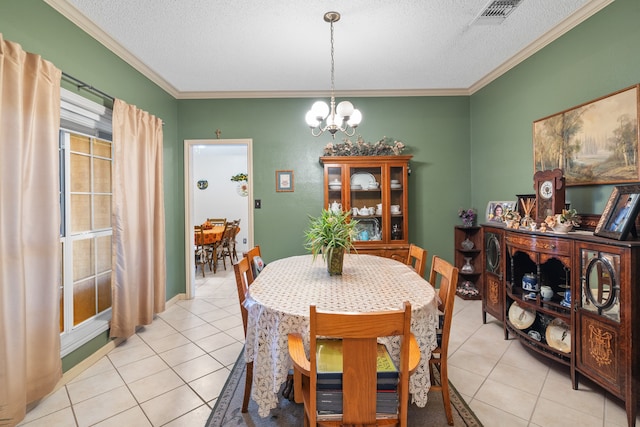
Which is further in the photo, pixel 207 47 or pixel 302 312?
pixel 207 47

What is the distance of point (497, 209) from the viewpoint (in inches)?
127

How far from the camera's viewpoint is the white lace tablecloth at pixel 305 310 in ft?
4.38

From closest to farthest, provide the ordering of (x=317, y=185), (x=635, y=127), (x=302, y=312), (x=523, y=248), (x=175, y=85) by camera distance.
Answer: (x=302, y=312), (x=635, y=127), (x=523, y=248), (x=175, y=85), (x=317, y=185)

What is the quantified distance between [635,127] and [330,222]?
6.77 ft

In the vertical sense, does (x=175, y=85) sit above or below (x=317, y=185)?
above

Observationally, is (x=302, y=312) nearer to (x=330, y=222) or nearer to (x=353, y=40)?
Result: (x=330, y=222)

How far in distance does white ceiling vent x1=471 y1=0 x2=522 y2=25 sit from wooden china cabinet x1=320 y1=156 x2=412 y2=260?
1.48 m

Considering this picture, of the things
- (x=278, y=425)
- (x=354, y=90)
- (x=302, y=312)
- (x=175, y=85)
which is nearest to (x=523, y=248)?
(x=302, y=312)

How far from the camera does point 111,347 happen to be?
250 centimetres

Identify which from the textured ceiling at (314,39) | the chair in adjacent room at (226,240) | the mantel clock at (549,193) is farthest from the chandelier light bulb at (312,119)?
the chair in adjacent room at (226,240)

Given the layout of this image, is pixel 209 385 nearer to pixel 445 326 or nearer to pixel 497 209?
pixel 445 326

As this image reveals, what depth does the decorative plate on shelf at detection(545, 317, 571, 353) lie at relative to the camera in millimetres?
1998

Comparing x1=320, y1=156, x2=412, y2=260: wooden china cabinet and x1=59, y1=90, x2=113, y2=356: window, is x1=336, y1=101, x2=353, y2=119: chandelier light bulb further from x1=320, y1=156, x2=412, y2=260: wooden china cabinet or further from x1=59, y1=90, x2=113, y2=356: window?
x1=59, y1=90, x2=113, y2=356: window

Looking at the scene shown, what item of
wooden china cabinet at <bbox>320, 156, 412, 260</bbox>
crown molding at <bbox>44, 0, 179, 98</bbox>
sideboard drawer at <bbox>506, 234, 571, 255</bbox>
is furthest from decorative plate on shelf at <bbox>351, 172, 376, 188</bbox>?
crown molding at <bbox>44, 0, 179, 98</bbox>
